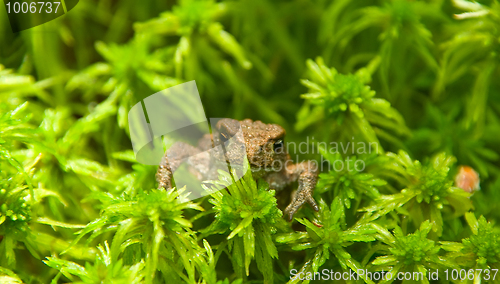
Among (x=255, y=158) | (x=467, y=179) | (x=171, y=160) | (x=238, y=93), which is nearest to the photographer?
(x=255, y=158)

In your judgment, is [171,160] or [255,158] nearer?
[255,158]

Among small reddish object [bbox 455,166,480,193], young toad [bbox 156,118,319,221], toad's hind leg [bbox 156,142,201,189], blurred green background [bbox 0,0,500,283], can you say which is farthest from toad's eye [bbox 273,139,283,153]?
small reddish object [bbox 455,166,480,193]

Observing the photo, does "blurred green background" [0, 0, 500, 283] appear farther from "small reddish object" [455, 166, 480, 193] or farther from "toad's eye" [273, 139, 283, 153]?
"toad's eye" [273, 139, 283, 153]

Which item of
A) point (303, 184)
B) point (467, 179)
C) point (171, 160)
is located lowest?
point (467, 179)

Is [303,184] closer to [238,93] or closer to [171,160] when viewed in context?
[171,160]

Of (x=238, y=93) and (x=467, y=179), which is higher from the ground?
(x=238, y=93)

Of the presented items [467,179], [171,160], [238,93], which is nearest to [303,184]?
[171,160]

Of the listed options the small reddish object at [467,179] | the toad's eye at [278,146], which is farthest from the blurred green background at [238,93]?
the toad's eye at [278,146]
